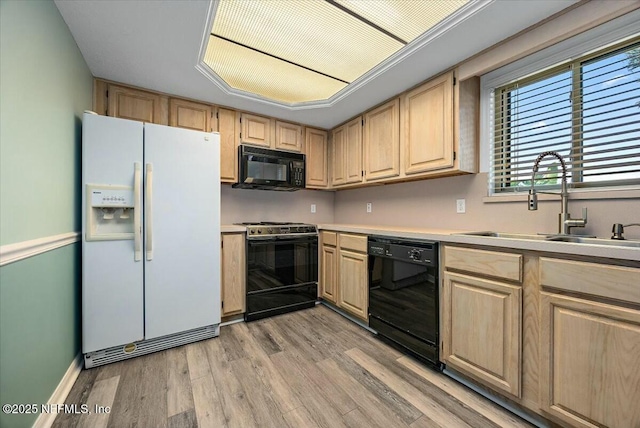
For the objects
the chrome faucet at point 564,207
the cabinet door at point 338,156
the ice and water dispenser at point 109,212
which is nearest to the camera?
the chrome faucet at point 564,207

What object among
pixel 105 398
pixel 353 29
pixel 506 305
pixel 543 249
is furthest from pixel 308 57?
pixel 105 398

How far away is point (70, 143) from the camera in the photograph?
1.69 metres

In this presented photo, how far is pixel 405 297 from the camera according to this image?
6.54 ft

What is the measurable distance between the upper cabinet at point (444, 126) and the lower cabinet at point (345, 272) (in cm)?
88

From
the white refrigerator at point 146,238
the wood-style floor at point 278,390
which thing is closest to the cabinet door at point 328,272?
the wood-style floor at point 278,390

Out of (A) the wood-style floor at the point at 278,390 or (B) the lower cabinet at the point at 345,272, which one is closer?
(A) the wood-style floor at the point at 278,390

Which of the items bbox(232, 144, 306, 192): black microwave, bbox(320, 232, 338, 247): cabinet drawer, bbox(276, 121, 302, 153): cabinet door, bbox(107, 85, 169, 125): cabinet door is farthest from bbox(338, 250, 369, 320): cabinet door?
bbox(107, 85, 169, 125): cabinet door

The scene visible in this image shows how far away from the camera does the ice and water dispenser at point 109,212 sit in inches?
69.3

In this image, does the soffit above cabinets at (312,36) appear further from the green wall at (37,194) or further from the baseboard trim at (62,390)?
the baseboard trim at (62,390)

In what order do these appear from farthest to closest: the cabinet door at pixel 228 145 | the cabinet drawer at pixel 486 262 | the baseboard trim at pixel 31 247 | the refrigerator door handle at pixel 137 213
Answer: the cabinet door at pixel 228 145
the refrigerator door handle at pixel 137 213
the cabinet drawer at pixel 486 262
the baseboard trim at pixel 31 247

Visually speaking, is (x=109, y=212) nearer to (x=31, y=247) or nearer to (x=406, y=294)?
(x=31, y=247)

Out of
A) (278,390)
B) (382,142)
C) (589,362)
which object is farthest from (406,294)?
(382,142)

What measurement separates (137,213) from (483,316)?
93.7 inches

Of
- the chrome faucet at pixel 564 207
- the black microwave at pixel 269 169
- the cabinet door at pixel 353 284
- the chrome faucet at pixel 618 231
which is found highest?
the black microwave at pixel 269 169
